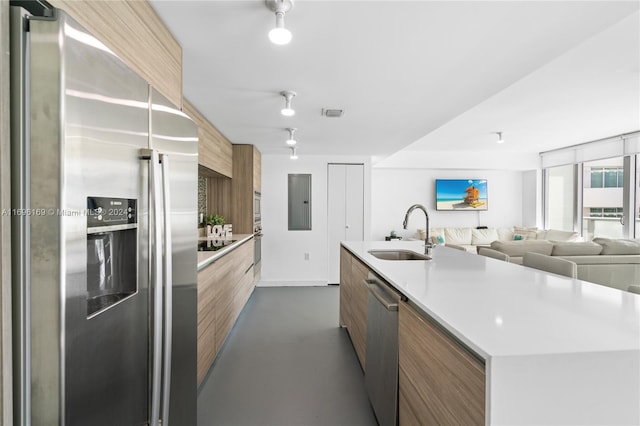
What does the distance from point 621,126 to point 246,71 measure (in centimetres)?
558

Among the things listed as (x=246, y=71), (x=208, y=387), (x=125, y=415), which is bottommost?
(x=208, y=387)

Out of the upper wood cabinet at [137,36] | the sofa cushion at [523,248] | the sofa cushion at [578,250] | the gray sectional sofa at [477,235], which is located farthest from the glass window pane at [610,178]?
the upper wood cabinet at [137,36]

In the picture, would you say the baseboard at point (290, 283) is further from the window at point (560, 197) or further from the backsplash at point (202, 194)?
the window at point (560, 197)

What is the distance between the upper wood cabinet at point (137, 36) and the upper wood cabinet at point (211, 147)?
1.08 m

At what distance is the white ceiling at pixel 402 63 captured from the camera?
144 cm

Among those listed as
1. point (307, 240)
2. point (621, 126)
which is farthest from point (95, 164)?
point (621, 126)

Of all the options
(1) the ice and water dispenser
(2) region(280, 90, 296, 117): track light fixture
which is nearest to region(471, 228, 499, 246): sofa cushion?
(2) region(280, 90, 296, 117): track light fixture

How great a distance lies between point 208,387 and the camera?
2197 millimetres

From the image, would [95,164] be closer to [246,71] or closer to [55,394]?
[55,394]

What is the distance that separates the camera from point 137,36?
1.25 m

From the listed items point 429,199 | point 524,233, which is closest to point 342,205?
point 429,199

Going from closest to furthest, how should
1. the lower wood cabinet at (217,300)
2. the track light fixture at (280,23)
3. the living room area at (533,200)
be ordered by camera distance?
the track light fixture at (280,23) → the lower wood cabinet at (217,300) → the living room area at (533,200)

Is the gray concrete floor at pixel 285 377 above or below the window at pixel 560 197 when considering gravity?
below

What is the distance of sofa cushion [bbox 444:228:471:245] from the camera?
6520mm
